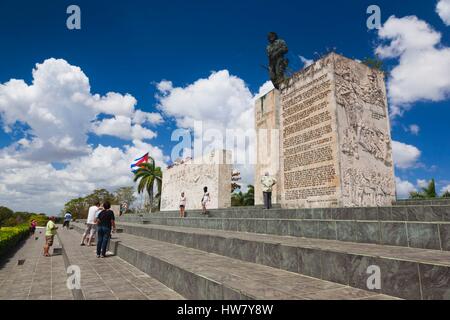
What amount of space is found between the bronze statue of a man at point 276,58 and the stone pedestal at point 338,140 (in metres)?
2.95

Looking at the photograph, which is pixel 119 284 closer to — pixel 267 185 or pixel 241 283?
pixel 241 283

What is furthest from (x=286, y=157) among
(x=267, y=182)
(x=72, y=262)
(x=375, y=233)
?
(x=72, y=262)

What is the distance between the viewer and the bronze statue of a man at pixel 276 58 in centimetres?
1358

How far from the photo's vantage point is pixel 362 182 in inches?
351

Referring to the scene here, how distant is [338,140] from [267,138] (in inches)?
204

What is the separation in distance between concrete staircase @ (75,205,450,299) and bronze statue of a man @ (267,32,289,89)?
8.99 meters

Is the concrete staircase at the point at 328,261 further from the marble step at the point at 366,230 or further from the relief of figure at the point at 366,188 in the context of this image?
the relief of figure at the point at 366,188

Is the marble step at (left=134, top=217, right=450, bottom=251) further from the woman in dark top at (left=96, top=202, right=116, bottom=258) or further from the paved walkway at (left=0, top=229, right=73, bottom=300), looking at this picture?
the paved walkway at (left=0, top=229, right=73, bottom=300)

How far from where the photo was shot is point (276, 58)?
45.4 feet

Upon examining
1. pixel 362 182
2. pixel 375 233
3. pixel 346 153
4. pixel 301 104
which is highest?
pixel 301 104

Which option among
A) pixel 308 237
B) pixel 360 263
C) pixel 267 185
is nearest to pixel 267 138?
pixel 267 185

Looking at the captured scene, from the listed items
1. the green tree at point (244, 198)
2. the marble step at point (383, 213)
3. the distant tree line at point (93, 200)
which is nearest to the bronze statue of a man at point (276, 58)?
the marble step at point (383, 213)
